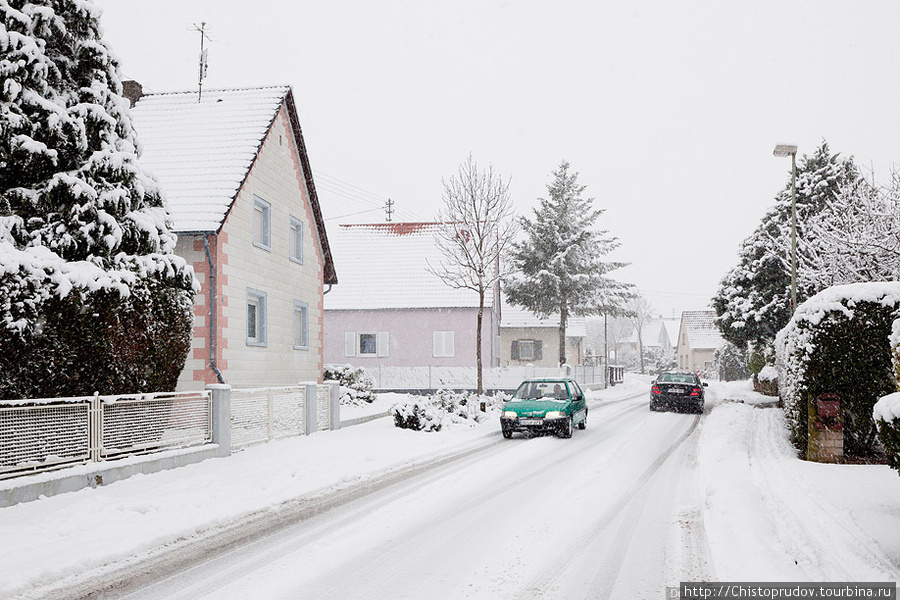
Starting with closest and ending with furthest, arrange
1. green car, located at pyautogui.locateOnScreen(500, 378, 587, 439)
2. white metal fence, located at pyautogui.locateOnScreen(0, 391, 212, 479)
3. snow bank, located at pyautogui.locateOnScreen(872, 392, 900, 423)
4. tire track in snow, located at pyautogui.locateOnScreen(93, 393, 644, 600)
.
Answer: tire track in snow, located at pyautogui.locateOnScreen(93, 393, 644, 600) → snow bank, located at pyautogui.locateOnScreen(872, 392, 900, 423) → white metal fence, located at pyautogui.locateOnScreen(0, 391, 212, 479) → green car, located at pyautogui.locateOnScreen(500, 378, 587, 439)

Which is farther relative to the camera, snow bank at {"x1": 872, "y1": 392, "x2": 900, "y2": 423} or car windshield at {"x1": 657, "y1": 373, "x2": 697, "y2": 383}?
car windshield at {"x1": 657, "y1": 373, "x2": 697, "y2": 383}

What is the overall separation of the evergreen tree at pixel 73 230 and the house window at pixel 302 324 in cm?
994

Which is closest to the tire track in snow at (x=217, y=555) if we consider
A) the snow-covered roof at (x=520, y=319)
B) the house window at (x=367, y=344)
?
the house window at (x=367, y=344)

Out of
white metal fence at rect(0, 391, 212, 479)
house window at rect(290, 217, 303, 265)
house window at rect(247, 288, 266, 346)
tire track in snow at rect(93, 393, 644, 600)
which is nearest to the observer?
tire track in snow at rect(93, 393, 644, 600)

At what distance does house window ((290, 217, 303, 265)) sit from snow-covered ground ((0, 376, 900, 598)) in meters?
8.89

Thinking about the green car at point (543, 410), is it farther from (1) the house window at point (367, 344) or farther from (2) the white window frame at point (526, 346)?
(2) the white window frame at point (526, 346)

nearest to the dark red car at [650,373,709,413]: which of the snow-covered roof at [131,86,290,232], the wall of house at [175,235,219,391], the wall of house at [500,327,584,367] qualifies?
the wall of house at [175,235,219,391]

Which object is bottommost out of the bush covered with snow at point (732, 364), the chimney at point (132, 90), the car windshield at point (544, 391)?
the bush covered with snow at point (732, 364)

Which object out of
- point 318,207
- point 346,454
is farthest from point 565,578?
point 318,207

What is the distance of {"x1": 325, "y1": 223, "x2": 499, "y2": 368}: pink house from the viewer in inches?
1586

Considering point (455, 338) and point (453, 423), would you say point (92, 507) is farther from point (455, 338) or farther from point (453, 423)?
point (455, 338)

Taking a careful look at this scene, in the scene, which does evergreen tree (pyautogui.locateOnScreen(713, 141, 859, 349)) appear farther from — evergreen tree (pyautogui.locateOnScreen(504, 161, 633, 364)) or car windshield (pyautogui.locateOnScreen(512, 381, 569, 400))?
car windshield (pyautogui.locateOnScreen(512, 381, 569, 400))

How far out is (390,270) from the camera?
4269cm

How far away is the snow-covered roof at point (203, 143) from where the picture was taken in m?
18.3
